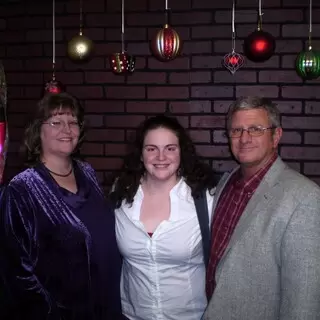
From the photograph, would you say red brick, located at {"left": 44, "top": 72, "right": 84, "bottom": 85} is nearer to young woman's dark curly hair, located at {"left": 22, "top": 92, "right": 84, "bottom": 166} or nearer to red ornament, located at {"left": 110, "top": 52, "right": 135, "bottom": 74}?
red ornament, located at {"left": 110, "top": 52, "right": 135, "bottom": 74}

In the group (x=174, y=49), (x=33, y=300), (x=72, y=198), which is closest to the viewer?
(x=33, y=300)

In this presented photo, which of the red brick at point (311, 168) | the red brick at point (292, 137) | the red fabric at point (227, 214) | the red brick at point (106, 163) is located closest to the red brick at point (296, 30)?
the red brick at point (292, 137)

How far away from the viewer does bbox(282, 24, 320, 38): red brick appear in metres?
2.43

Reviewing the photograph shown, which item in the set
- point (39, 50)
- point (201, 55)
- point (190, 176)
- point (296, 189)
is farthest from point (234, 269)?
point (39, 50)

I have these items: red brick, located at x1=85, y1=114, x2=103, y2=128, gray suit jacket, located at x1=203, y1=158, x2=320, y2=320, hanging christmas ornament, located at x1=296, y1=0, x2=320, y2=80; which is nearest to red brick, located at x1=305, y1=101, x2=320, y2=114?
hanging christmas ornament, located at x1=296, y1=0, x2=320, y2=80

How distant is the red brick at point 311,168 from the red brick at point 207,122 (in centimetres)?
60

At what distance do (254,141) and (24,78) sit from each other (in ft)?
5.76

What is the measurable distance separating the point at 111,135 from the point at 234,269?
1.37 m

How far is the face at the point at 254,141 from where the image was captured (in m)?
1.78

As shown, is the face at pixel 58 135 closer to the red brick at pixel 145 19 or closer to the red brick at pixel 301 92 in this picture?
the red brick at pixel 145 19

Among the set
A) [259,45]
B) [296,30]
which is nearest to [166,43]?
[259,45]

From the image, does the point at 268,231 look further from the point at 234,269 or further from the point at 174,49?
the point at 174,49

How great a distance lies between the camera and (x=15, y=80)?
273 centimetres

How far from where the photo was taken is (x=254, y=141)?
5.84 ft
